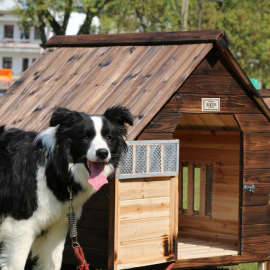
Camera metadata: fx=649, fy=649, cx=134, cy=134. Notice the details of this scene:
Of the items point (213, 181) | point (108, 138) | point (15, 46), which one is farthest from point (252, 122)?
point (15, 46)

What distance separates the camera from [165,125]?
7.52 meters

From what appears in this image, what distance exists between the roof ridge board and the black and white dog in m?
2.03

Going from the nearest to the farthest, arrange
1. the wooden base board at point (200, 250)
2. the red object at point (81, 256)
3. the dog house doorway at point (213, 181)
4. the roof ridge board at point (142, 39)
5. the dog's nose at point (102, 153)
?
the dog's nose at point (102, 153) → the red object at point (81, 256) → the roof ridge board at point (142, 39) → the wooden base board at point (200, 250) → the dog house doorway at point (213, 181)

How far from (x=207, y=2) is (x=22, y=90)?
23715 millimetres

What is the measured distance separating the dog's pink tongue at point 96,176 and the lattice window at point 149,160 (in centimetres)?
72

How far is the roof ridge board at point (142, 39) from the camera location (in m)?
7.91

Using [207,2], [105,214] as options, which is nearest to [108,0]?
[207,2]

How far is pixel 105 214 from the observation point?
7551 millimetres

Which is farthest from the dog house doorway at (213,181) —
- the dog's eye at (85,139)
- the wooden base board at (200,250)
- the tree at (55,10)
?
the tree at (55,10)

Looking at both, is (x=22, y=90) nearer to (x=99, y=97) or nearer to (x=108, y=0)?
(x=99, y=97)

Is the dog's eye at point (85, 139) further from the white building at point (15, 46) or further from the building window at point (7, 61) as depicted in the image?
the building window at point (7, 61)

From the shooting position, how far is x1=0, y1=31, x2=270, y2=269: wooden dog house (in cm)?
738

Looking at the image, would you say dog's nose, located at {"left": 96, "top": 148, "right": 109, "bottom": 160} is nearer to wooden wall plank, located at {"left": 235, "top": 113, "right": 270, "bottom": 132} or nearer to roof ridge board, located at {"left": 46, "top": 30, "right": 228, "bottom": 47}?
roof ridge board, located at {"left": 46, "top": 30, "right": 228, "bottom": 47}

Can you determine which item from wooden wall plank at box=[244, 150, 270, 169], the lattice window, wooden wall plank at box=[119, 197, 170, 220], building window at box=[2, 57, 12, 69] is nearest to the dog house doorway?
wooden wall plank at box=[244, 150, 270, 169]
